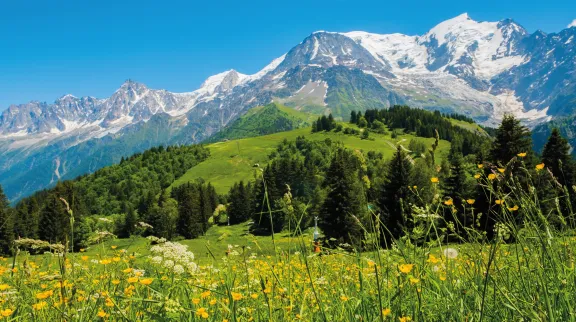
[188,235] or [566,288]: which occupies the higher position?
[566,288]

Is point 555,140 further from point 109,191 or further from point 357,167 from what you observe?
point 109,191

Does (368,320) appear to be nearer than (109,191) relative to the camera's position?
Yes

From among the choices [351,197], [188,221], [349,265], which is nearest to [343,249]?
[349,265]

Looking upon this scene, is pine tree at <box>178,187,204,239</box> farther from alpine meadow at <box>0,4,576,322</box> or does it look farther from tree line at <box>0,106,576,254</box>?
alpine meadow at <box>0,4,576,322</box>

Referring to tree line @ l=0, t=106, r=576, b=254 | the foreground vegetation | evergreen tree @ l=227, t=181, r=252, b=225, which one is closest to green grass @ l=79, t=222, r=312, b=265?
the foreground vegetation

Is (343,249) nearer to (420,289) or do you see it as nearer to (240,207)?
(420,289)

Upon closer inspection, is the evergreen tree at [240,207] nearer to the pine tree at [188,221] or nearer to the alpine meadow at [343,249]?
the alpine meadow at [343,249]

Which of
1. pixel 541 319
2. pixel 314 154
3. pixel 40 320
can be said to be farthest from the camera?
pixel 314 154

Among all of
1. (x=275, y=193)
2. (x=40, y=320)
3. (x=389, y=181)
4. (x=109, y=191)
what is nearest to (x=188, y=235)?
(x=275, y=193)

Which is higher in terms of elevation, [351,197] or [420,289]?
[420,289]

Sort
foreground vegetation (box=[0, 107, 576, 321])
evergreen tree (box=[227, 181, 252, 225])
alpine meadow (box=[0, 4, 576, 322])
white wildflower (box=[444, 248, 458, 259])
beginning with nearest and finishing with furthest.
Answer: foreground vegetation (box=[0, 107, 576, 321]) → alpine meadow (box=[0, 4, 576, 322]) → white wildflower (box=[444, 248, 458, 259]) → evergreen tree (box=[227, 181, 252, 225])

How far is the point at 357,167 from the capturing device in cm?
282

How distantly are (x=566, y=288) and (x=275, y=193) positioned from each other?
8640 centimetres

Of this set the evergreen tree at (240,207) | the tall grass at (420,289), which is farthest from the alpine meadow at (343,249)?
the evergreen tree at (240,207)
